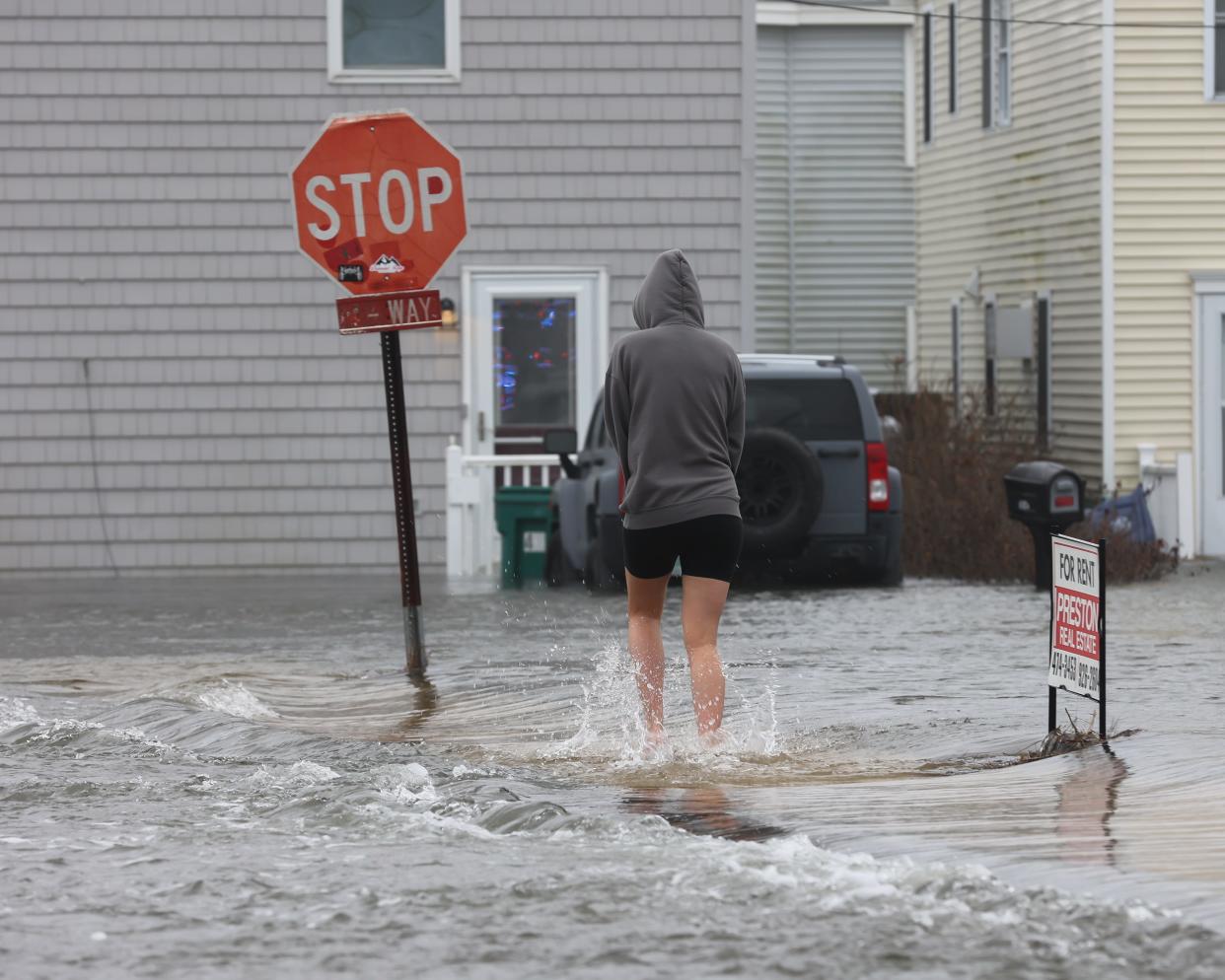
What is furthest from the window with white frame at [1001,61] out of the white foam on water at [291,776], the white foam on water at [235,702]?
the white foam on water at [291,776]

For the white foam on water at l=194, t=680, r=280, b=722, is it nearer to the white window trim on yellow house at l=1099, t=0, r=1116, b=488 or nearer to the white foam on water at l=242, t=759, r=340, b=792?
the white foam on water at l=242, t=759, r=340, b=792

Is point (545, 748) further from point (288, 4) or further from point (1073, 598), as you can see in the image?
point (288, 4)

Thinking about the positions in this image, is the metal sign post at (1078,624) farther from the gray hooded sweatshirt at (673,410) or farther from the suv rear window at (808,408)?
the suv rear window at (808,408)

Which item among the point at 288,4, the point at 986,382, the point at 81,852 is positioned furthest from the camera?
the point at 986,382

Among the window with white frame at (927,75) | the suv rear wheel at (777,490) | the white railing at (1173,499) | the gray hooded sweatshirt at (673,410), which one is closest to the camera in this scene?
the gray hooded sweatshirt at (673,410)

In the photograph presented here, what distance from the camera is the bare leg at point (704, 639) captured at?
8305 mm

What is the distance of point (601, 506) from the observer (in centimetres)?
1547

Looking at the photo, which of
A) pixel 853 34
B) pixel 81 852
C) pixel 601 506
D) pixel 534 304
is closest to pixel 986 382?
pixel 853 34

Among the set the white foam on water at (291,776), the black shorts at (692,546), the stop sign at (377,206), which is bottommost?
the white foam on water at (291,776)

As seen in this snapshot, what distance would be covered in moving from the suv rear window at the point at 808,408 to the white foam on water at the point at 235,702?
5999 mm

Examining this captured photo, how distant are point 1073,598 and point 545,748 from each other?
1985mm

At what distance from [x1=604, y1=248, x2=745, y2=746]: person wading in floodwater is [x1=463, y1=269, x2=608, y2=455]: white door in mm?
10501

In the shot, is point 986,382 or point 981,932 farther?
point 986,382

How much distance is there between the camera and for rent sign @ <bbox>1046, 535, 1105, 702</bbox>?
328 inches
